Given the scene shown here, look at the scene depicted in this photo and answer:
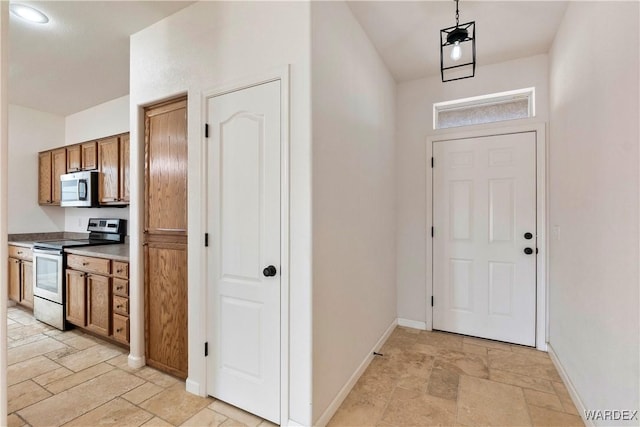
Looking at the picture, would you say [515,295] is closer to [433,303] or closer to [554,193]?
[433,303]

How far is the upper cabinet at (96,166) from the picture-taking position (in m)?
3.51

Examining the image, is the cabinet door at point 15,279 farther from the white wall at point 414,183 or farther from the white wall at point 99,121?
the white wall at point 414,183

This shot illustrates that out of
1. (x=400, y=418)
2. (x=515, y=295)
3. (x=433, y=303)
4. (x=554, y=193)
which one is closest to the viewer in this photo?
(x=400, y=418)

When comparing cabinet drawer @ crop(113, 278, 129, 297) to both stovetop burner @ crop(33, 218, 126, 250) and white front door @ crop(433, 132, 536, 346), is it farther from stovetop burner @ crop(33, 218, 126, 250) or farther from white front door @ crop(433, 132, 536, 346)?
white front door @ crop(433, 132, 536, 346)

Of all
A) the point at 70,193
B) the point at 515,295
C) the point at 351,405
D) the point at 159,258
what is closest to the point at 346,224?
the point at 351,405

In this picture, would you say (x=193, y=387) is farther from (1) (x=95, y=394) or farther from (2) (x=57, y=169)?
(2) (x=57, y=169)

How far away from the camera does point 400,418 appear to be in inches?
74.8

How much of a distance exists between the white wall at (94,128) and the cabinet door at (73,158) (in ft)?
1.16

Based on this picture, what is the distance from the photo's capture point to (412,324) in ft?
11.2

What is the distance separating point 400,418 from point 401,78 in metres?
3.22

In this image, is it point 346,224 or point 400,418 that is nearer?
point 400,418

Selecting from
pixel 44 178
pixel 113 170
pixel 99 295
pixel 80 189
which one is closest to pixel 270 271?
pixel 99 295

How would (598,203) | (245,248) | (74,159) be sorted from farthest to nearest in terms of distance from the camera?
(74,159), (245,248), (598,203)

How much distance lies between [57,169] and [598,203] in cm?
593
